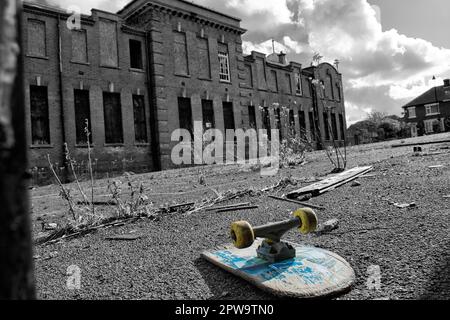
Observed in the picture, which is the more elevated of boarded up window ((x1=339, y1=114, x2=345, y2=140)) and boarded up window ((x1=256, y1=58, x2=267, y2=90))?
boarded up window ((x1=256, y1=58, x2=267, y2=90))

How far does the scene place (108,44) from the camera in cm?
1600

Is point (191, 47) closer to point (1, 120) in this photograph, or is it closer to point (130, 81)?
point (130, 81)

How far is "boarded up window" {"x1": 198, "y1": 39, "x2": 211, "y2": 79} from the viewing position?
1961 centimetres

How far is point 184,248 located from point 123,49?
50.9ft

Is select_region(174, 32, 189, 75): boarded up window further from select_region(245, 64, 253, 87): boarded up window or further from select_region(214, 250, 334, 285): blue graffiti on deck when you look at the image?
select_region(214, 250, 334, 285): blue graffiti on deck

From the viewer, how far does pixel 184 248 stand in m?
2.98

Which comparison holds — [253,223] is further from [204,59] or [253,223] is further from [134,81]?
[204,59]

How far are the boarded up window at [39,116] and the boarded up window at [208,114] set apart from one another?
27.3 feet

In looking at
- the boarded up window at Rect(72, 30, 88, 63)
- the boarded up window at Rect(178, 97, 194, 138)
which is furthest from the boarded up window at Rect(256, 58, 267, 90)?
the boarded up window at Rect(72, 30, 88, 63)

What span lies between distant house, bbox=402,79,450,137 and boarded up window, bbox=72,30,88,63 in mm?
51446

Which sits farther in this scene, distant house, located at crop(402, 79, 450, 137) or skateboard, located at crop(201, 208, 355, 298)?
distant house, located at crop(402, 79, 450, 137)

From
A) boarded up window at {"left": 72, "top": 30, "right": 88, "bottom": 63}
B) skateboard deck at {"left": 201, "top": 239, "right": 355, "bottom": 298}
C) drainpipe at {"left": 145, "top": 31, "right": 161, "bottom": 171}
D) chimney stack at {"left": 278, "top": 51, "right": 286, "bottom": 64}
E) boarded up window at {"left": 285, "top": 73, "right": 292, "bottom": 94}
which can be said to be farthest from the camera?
chimney stack at {"left": 278, "top": 51, "right": 286, "bottom": 64}

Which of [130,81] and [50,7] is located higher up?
[50,7]
